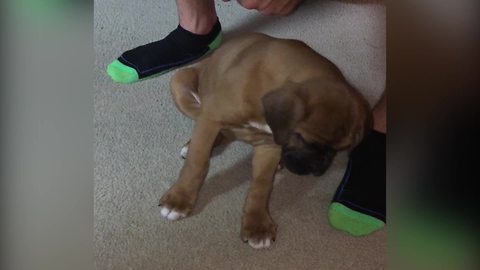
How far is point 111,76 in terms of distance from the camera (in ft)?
3.34

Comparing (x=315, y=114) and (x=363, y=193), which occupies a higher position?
(x=315, y=114)

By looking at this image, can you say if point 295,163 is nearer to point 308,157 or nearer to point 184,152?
point 308,157

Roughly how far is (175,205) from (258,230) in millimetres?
150

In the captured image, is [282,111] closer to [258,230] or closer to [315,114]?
[315,114]

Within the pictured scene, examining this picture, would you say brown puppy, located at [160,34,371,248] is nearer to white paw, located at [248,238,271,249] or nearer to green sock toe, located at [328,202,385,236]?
white paw, located at [248,238,271,249]

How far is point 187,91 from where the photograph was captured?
1.07m

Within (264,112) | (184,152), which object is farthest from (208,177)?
(264,112)

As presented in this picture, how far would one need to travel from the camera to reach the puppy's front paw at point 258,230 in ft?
3.38

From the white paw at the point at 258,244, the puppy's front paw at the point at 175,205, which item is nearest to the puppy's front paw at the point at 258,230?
the white paw at the point at 258,244

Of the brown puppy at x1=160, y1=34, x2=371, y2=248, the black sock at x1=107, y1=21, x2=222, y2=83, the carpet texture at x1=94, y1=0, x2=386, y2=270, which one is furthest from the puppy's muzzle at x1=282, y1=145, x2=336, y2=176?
the black sock at x1=107, y1=21, x2=222, y2=83

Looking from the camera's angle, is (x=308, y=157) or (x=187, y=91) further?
(x=187, y=91)

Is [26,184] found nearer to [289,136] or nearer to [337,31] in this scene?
[289,136]

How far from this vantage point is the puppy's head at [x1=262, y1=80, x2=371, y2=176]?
2.98 feet

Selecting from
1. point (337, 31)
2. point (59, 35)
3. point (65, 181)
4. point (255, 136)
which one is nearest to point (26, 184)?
point (65, 181)
